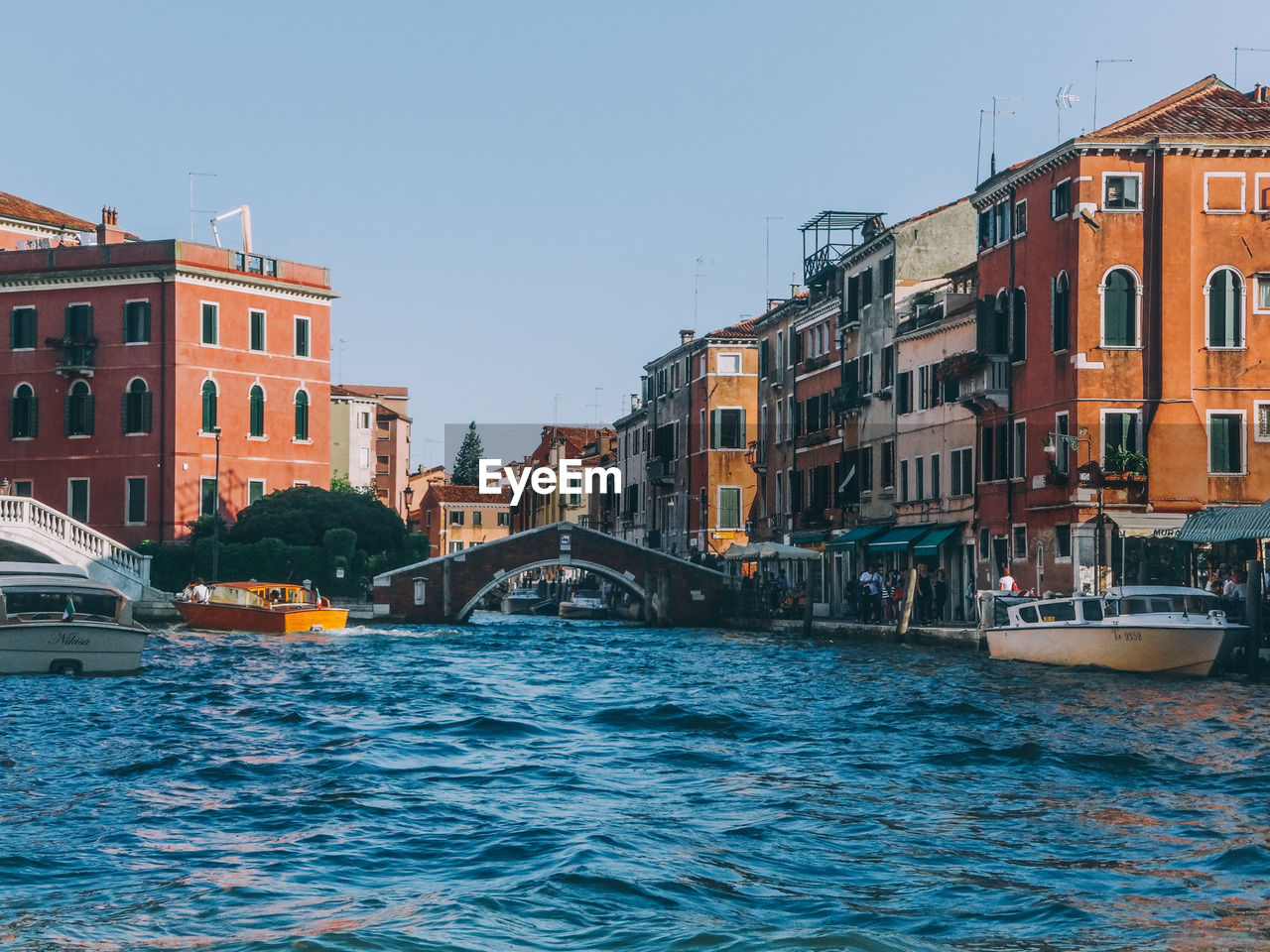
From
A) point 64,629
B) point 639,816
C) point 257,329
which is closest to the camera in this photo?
point 639,816

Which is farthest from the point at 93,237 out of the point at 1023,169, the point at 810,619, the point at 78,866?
the point at 78,866

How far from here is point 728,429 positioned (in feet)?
200

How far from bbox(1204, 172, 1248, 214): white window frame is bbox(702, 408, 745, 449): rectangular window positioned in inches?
1160

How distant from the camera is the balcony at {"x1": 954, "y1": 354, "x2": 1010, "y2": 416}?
117 feet

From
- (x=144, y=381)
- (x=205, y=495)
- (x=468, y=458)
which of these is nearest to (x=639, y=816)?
(x=205, y=495)

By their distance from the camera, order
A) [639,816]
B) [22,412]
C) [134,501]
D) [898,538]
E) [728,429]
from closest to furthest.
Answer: [639,816]
[898,538]
[134,501]
[22,412]
[728,429]

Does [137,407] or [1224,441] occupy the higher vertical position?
[137,407]

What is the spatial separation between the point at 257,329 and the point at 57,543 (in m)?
10.8

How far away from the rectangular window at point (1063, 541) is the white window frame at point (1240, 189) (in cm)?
640

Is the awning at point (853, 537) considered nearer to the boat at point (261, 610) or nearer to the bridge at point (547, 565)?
the bridge at point (547, 565)

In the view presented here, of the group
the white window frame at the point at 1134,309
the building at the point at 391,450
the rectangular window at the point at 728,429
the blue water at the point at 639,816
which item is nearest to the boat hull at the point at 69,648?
the blue water at the point at 639,816

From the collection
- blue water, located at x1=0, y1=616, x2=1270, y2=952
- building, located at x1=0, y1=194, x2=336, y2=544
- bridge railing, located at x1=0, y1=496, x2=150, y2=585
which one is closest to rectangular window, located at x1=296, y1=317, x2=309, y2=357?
building, located at x1=0, y1=194, x2=336, y2=544

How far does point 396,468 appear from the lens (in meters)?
85.2

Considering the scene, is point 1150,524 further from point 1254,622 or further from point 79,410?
point 79,410
